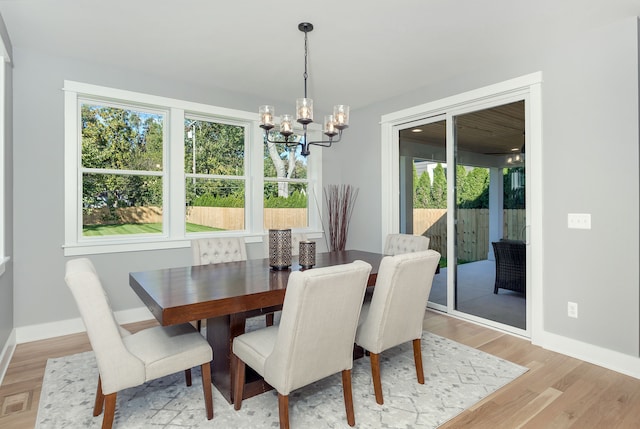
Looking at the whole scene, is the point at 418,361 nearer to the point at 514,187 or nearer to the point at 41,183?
the point at 514,187

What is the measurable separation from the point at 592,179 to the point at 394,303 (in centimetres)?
203

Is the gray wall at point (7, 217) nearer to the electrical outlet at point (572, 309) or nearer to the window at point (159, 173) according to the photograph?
the window at point (159, 173)

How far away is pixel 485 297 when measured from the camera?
3799 millimetres

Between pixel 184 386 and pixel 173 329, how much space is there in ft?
1.56

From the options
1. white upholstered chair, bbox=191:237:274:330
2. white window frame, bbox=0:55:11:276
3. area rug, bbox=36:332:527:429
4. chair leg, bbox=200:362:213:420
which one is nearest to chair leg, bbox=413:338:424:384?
area rug, bbox=36:332:527:429

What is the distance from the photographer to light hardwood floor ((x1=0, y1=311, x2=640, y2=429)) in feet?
6.66

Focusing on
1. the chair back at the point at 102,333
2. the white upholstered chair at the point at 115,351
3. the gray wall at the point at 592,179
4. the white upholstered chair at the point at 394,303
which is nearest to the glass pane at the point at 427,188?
the gray wall at the point at 592,179

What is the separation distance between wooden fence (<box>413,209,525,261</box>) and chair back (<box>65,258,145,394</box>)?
131 inches

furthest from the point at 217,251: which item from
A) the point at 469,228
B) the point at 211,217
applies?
the point at 469,228

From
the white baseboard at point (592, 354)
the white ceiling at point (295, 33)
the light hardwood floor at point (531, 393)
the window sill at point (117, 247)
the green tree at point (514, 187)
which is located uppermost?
the white ceiling at point (295, 33)

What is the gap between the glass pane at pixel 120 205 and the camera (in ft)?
11.8

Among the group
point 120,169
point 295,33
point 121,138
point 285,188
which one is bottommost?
point 285,188

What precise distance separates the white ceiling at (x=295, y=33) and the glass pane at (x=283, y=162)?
1.15 metres

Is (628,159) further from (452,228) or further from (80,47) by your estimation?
(80,47)
